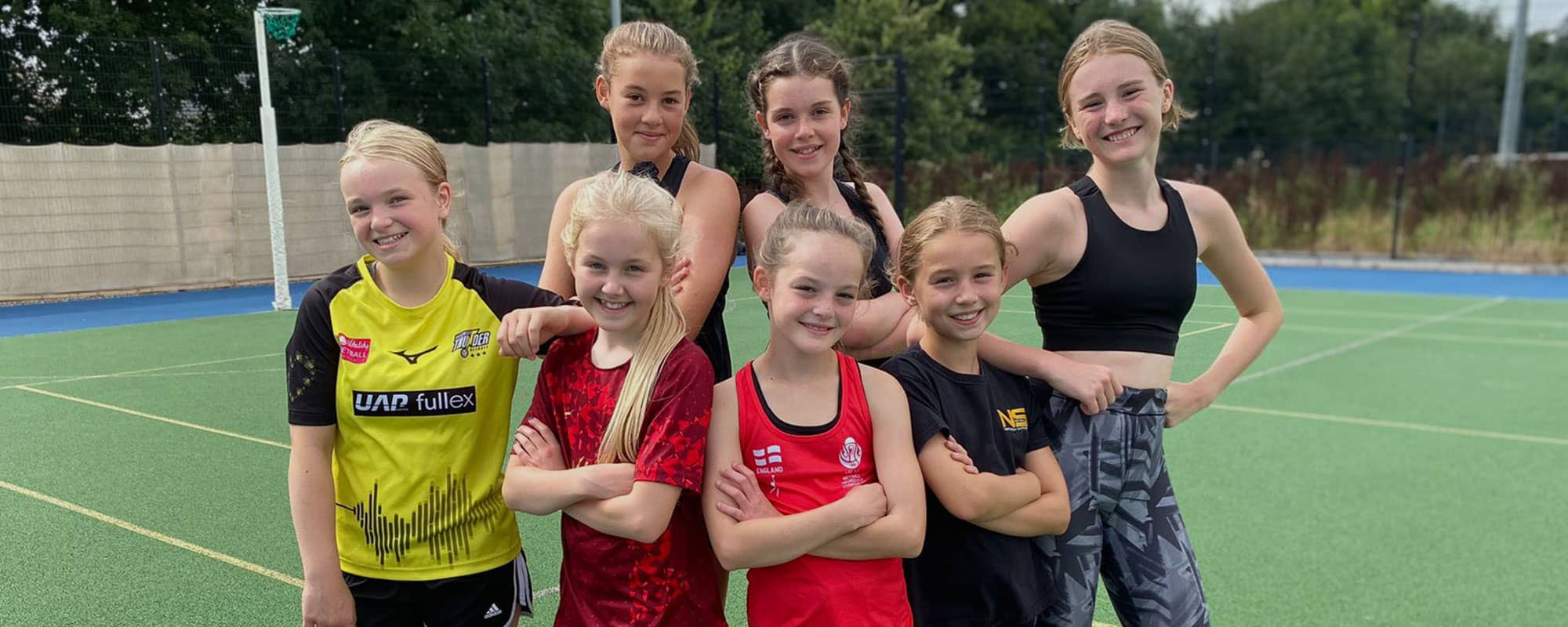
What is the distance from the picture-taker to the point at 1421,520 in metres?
4.41

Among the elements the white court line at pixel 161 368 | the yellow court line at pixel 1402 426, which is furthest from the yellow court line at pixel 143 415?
the yellow court line at pixel 1402 426

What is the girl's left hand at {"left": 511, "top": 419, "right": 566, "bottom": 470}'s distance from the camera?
194cm

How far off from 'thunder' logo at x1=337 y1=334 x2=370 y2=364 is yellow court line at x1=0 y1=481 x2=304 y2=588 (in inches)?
77.9

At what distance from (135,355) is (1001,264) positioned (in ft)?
24.3

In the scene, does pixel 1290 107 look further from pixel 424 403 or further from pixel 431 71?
pixel 424 403

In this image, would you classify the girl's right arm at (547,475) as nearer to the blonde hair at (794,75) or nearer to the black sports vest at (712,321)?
the black sports vest at (712,321)

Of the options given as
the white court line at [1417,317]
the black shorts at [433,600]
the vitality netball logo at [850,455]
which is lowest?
the white court line at [1417,317]

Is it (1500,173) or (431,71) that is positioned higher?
(431,71)

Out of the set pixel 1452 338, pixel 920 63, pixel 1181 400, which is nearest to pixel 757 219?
pixel 1181 400

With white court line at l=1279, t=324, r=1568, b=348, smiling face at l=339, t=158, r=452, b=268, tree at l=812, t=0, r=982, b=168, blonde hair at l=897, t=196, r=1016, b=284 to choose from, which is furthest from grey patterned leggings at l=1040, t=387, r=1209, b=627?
tree at l=812, t=0, r=982, b=168

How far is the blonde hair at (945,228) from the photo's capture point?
207cm

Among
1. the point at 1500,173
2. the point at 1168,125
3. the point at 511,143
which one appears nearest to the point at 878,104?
the point at 511,143

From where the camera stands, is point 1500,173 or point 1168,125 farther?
point 1500,173

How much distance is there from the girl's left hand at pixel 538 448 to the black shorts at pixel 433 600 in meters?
0.36
